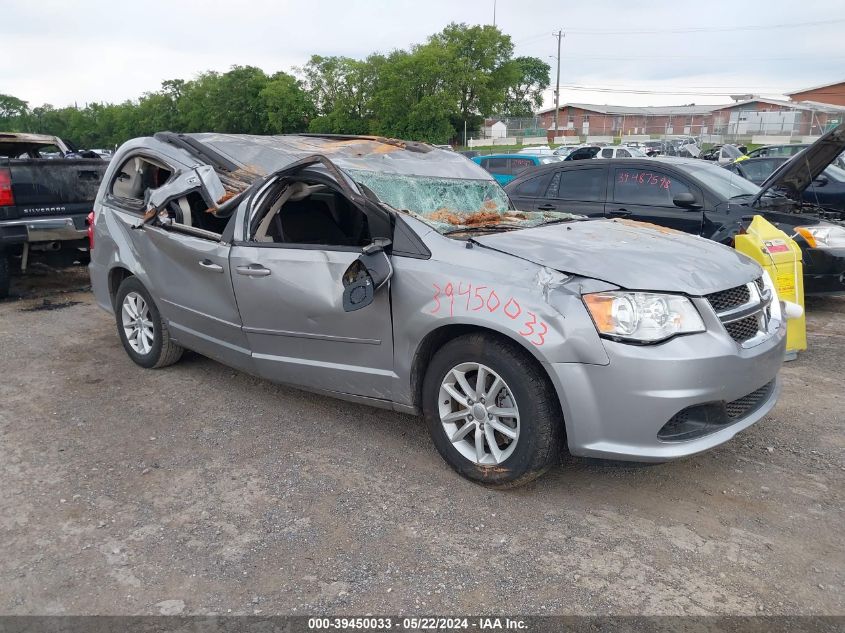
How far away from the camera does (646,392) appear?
9.48 ft

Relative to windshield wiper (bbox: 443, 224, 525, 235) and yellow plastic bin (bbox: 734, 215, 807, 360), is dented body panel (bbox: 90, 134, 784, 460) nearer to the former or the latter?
windshield wiper (bbox: 443, 224, 525, 235)

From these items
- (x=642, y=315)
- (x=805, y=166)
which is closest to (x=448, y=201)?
(x=642, y=315)

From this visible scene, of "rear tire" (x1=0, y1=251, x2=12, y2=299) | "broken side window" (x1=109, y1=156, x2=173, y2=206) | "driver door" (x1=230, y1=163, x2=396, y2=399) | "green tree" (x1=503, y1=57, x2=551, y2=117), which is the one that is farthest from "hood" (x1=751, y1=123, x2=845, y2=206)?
"green tree" (x1=503, y1=57, x2=551, y2=117)

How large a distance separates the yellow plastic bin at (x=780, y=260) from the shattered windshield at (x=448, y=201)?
1.61m

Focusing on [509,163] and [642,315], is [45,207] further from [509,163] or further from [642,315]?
[509,163]

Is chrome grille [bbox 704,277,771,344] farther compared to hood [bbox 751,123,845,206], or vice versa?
hood [bbox 751,123,845,206]

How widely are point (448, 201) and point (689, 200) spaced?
139 inches

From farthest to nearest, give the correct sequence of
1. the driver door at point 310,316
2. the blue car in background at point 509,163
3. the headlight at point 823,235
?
the blue car in background at point 509,163, the headlight at point 823,235, the driver door at point 310,316

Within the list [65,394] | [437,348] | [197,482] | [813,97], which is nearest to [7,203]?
[65,394]

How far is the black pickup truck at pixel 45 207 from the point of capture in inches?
295

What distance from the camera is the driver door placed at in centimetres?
368

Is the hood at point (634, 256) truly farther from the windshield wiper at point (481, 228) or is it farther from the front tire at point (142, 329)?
the front tire at point (142, 329)

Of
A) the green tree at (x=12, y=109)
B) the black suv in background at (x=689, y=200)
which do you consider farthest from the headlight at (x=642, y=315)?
the green tree at (x=12, y=109)

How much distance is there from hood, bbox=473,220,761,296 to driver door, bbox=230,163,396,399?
2.52ft
